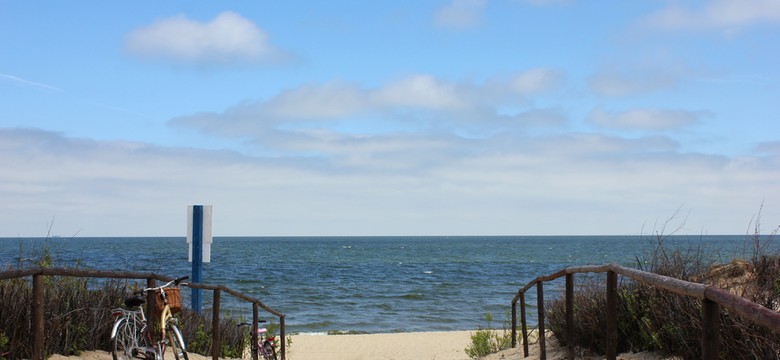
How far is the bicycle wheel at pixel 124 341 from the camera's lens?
24.1 ft

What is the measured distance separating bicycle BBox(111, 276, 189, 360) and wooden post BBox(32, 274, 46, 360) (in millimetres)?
688

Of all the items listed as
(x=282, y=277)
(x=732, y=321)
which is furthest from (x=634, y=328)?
(x=282, y=277)

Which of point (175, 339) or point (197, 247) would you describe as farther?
point (197, 247)

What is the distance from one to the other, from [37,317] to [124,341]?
0.98m

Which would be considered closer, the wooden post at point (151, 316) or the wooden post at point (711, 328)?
the wooden post at point (711, 328)

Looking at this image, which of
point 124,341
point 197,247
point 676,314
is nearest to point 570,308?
point 676,314

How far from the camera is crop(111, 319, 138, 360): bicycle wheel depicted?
7341mm

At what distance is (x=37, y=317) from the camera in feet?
21.8

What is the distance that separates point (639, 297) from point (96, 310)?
570 centimetres

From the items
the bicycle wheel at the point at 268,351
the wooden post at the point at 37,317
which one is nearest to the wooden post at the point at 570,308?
the wooden post at the point at 37,317

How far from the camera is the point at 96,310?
841 cm

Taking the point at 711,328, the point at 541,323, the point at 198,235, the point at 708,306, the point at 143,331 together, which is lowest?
the point at 541,323

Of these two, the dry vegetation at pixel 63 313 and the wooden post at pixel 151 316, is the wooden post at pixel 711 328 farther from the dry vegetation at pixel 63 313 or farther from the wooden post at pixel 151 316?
the dry vegetation at pixel 63 313

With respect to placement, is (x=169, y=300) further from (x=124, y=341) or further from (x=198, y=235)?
(x=198, y=235)
